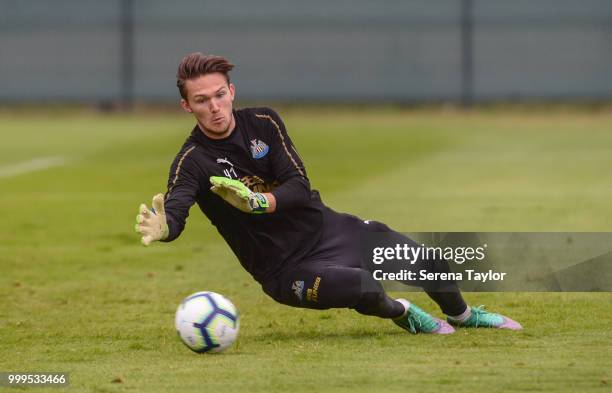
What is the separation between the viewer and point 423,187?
55.6 ft

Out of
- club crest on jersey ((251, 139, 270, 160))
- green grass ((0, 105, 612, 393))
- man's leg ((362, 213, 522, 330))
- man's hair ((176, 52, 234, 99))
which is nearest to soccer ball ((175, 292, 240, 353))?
green grass ((0, 105, 612, 393))

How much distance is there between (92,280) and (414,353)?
12.7 feet

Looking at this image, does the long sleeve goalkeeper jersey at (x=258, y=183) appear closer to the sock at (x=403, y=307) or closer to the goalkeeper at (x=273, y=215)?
the goalkeeper at (x=273, y=215)

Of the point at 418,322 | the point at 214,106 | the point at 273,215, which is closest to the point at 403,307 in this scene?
the point at 418,322

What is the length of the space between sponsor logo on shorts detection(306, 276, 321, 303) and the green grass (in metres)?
0.23

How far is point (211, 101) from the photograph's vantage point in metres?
7.68

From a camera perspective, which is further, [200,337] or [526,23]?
[526,23]

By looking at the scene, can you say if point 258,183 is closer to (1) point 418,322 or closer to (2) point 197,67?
(2) point 197,67

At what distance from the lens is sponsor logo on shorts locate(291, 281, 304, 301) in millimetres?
7742

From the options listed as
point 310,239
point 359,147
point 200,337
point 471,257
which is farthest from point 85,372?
point 359,147

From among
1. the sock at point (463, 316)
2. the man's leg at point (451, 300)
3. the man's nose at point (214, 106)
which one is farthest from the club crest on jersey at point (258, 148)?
the sock at point (463, 316)

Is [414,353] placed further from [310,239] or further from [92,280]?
[92,280]

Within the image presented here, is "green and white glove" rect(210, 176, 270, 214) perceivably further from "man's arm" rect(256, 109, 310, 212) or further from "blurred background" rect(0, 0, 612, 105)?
"blurred background" rect(0, 0, 612, 105)

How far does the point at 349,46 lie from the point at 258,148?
76.0ft
